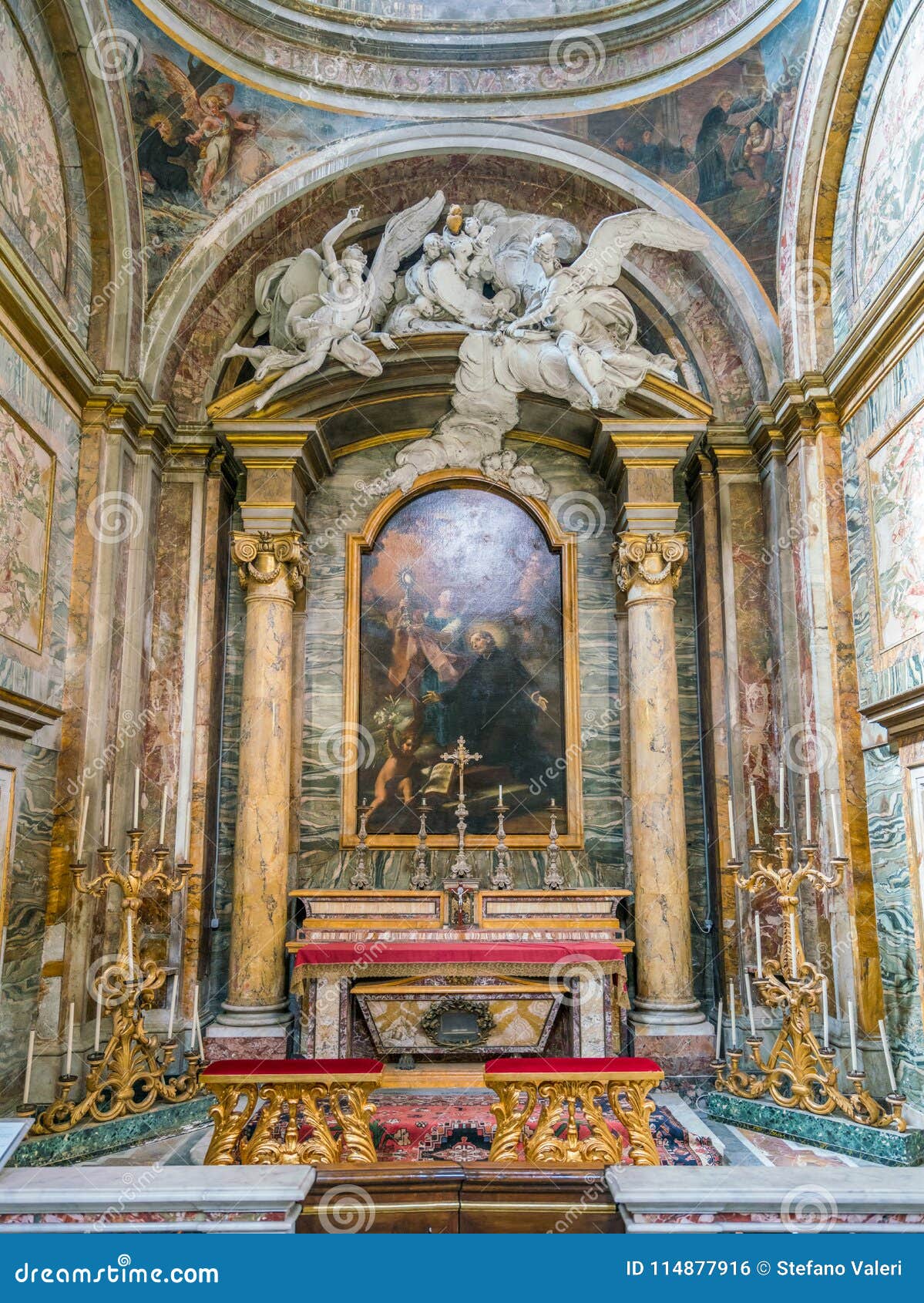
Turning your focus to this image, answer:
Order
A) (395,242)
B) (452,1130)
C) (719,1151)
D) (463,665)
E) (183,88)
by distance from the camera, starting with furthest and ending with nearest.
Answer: (463,665) → (395,242) → (183,88) → (452,1130) → (719,1151)

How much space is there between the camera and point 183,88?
850 centimetres

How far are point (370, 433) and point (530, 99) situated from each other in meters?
3.38

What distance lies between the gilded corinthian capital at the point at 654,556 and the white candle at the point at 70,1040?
18.6ft

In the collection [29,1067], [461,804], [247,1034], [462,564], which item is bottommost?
[247,1034]

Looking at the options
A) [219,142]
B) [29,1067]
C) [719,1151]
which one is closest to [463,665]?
[719,1151]

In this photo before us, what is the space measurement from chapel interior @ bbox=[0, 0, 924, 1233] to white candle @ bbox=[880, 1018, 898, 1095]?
0.18 feet

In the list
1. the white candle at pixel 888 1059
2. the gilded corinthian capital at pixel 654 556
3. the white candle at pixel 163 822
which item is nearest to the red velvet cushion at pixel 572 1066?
the white candle at pixel 888 1059

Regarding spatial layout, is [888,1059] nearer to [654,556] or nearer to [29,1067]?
[654,556]

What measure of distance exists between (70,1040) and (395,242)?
7.32 meters

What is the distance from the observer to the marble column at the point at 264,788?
27.3 ft

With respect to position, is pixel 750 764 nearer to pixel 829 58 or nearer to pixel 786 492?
pixel 786 492

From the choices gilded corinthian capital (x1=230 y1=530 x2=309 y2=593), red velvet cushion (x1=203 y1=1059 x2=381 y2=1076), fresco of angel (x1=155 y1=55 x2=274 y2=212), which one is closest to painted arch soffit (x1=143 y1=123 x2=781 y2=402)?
fresco of angel (x1=155 y1=55 x2=274 y2=212)

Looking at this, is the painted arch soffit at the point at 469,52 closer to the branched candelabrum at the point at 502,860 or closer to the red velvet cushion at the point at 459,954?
the branched candelabrum at the point at 502,860

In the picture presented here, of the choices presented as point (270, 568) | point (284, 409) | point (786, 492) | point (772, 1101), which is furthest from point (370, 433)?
point (772, 1101)
